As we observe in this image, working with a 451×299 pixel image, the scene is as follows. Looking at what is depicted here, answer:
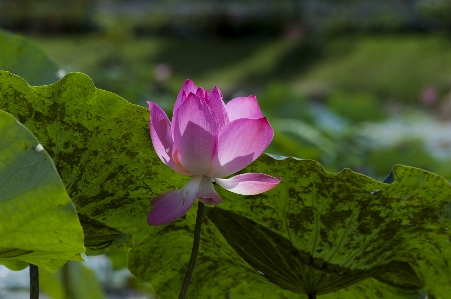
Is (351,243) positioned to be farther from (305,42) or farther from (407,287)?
(305,42)

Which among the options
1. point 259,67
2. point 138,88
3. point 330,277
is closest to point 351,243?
point 330,277

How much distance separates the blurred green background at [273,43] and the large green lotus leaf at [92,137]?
457 centimetres

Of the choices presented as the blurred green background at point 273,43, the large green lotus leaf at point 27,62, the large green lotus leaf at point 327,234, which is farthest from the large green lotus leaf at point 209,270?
the blurred green background at point 273,43

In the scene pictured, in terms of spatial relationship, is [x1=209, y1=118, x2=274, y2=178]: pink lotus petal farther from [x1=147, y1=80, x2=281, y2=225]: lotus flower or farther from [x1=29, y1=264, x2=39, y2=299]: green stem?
[x1=29, y1=264, x2=39, y2=299]: green stem

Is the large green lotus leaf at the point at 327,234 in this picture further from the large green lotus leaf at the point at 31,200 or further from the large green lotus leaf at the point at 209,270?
the large green lotus leaf at the point at 31,200

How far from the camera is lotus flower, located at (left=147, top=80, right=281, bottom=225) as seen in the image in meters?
0.39

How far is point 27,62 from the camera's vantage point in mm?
722

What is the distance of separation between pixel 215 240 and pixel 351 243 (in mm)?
94

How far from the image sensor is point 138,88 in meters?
3.08

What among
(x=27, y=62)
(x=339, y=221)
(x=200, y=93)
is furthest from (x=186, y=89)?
(x=27, y=62)

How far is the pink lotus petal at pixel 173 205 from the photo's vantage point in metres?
0.39

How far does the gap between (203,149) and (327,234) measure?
0.13 meters

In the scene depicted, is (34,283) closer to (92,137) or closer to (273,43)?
(92,137)

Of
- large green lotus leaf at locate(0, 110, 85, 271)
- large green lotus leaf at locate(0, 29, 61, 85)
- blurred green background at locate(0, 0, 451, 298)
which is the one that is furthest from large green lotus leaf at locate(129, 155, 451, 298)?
blurred green background at locate(0, 0, 451, 298)
